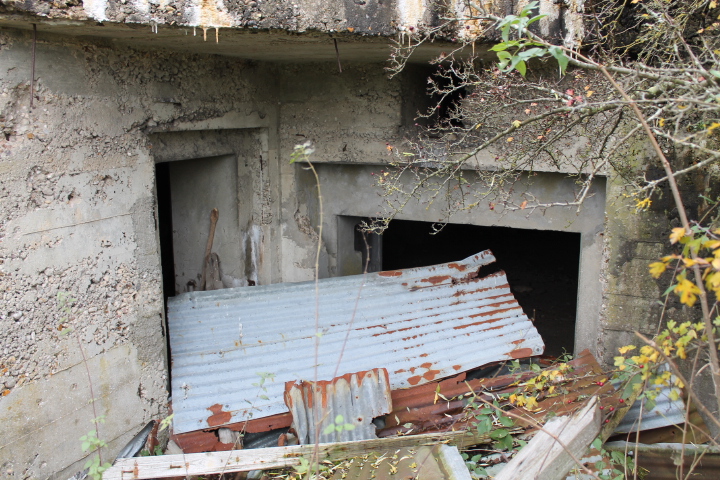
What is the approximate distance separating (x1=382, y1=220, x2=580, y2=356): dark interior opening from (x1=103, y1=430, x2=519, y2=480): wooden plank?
4706mm

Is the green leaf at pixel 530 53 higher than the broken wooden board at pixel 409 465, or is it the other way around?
the green leaf at pixel 530 53

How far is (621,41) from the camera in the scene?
3443 millimetres

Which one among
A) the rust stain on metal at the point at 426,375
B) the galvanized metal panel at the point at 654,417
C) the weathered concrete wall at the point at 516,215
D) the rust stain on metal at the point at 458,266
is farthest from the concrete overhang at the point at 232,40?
Answer: the galvanized metal panel at the point at 654,417

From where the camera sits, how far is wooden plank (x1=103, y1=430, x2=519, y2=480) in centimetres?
285

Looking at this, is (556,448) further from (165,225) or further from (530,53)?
(165,225)

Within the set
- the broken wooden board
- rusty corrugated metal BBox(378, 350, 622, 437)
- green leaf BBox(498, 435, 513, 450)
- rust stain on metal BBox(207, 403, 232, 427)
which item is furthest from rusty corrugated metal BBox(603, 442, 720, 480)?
rust stain on metal BBox(207, 403, 232, 427)

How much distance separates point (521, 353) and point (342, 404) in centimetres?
146

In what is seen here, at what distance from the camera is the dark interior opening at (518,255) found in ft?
25.6

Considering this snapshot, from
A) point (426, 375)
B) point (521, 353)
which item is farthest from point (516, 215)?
point (426, 375)

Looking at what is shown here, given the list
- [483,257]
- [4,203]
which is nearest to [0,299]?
[4,203]

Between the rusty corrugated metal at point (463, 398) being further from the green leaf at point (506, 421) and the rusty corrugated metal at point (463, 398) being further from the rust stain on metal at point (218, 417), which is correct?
the rust stain on metal at point (218, 417)

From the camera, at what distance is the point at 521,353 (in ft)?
13.1

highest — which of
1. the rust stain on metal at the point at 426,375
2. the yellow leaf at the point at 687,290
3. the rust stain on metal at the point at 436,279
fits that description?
the yellow leaf at the point at 687,290

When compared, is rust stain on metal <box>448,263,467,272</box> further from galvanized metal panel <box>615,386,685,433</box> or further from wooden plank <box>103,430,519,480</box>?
wooden plank <box>103,430,519,480</box>
